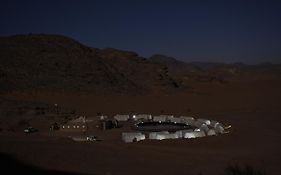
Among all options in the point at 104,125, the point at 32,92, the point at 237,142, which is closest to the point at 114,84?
the point at 32,92

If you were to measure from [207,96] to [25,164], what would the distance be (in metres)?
33.1

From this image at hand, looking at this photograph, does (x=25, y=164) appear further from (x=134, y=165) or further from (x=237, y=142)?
(x=237, y=142)

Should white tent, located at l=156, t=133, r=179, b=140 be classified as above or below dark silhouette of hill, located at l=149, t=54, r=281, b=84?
below

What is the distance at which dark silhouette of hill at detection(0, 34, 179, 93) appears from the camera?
136 feet

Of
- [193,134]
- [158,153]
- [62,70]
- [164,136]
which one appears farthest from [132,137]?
[62,70]

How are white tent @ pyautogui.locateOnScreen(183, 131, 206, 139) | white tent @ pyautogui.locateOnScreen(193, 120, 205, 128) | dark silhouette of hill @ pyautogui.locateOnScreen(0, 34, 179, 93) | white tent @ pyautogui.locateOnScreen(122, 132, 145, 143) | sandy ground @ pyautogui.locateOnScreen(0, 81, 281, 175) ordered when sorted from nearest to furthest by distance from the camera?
sandy ground @ pyautogui.locateOnScreen(0, 81, 281, 175) → white tent @ pyautogui.locateOnScreen(122, 132, 145, 143) → white tent @ pyautogui.locateOnScreen(183, 131, 206, 139) → white tent @ pyautogui.locateOnScreen(193, 120, 205, 128) → dark silhouette of hill @ pyautogui.locateOnScreen(0, 34, 179, 93)

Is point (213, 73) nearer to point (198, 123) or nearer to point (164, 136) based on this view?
point (198, 123)

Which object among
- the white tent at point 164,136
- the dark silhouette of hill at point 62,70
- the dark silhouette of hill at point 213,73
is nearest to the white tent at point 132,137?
the white tent at point 164,136

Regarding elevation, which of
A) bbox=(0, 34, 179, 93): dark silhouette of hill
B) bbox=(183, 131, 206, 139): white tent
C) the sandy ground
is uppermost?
bbox=(0, 34, 179, 93): dark silhouette of hill

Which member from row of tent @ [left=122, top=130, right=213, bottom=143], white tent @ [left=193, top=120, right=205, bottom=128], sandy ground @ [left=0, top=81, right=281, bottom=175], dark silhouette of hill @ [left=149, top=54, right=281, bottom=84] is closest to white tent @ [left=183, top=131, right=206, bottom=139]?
row of tent @ [left=122, top=130, right=213, bottom=143]

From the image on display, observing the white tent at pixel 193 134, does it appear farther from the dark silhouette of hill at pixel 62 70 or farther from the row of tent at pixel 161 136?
the dark silhouette of hill at pixel 62 70

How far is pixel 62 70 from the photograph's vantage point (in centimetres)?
4384

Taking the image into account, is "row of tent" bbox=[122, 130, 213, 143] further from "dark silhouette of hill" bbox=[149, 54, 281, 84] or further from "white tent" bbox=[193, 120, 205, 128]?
"dark silhouette of hill" bbox=[149, 54, 281, 84]

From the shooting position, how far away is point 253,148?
47.6ft
